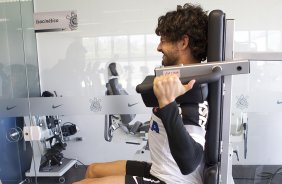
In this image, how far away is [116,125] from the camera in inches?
100

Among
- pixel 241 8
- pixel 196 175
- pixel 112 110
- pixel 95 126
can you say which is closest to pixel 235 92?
pixel 241 8

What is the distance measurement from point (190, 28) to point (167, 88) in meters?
0.31

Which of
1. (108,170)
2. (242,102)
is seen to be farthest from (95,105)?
(242,102)

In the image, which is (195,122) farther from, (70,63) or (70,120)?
(70,63)

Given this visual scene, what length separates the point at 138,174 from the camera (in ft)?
4.32

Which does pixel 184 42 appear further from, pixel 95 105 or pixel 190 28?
pixel 95 105

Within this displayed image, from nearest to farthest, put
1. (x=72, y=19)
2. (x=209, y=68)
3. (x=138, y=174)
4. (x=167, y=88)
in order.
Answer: (x=167, y=88), (x=209, y=68), (x=138, y=174), (x=72, y=19)

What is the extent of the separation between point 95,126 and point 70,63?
0.67 metres

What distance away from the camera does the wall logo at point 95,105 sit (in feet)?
7.89

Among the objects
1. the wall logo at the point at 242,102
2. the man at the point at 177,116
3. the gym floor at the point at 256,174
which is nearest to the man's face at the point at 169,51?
the man at the point at 177,116

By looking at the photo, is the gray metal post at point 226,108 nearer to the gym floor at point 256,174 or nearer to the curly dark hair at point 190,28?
the curly dark hair at point 190,28

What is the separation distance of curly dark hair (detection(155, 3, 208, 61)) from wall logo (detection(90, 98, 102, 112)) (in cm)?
141

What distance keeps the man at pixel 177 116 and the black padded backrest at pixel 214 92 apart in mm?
43

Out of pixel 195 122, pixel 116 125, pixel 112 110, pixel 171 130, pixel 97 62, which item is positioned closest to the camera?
pixel 171 130
